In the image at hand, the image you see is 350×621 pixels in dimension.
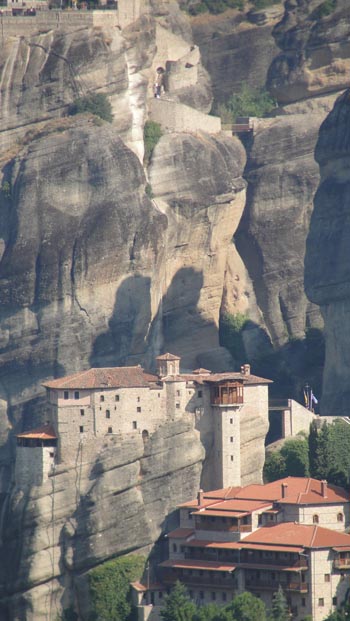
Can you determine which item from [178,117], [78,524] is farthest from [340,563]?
[178,117]

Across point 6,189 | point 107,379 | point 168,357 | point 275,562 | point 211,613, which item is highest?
point 6,189

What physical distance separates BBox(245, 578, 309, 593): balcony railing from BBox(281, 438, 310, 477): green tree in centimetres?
992

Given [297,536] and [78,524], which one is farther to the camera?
[78,524]

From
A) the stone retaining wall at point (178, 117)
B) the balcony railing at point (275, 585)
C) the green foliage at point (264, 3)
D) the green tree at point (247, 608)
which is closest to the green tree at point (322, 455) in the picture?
the balcony railing at point (275, 585)

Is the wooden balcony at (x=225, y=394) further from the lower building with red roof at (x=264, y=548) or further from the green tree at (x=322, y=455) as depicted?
the lower building with red roof at (x=264, y=548)

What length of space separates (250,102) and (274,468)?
31.1m

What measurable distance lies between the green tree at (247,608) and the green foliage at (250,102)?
41.4m

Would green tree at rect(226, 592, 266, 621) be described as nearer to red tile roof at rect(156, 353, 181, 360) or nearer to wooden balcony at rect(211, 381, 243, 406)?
wooden balcony at rect(211, 381, 243, 406)

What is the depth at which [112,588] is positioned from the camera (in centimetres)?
15088

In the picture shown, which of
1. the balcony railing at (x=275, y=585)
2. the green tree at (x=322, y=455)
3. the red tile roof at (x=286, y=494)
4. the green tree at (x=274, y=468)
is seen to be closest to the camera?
the balcony railing at (x=275, y=585)

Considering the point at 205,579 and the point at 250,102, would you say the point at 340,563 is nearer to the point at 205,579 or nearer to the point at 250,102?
the point at 205,579

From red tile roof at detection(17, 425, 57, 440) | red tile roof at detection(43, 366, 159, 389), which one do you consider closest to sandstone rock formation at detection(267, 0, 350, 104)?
red tile roof at detection(43, 366, 159, 389)

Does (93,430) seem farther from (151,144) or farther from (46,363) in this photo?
(151,144)

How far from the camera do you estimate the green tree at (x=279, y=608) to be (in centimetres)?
14562
